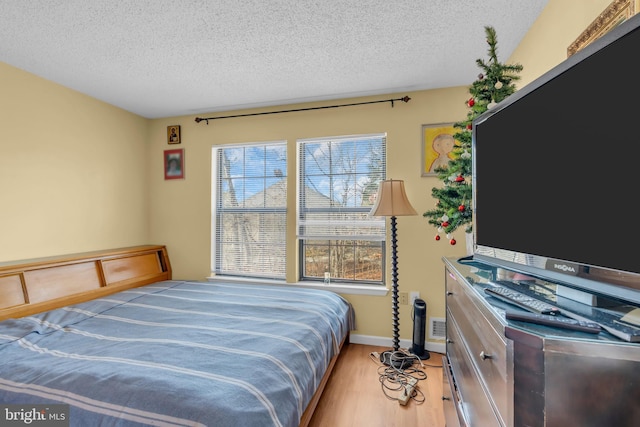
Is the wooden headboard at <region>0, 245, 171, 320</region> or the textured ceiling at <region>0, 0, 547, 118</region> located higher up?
the textured ceiling at <region>0, 0, 547, 118</region>

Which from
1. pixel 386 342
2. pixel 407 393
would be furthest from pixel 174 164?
pixel 407 393

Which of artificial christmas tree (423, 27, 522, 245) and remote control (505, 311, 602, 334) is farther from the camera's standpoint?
artificial christmas tree (423, 27, 522, 245)

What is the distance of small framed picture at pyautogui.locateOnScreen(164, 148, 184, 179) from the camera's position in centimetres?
353

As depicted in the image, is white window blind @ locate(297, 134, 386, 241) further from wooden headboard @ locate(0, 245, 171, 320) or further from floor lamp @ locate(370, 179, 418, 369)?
wooden headboard @ locate(0, 245, 171, 320)

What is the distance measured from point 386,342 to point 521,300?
2.32m

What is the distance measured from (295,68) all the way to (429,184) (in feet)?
5.39

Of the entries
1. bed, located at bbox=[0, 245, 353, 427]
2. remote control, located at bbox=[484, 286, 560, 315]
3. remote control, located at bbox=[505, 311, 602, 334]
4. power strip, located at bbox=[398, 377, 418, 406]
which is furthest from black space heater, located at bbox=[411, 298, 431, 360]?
remote control, located at bbox=[505, 311, 602, 334]

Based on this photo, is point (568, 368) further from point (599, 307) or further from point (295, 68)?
point (295, 68)

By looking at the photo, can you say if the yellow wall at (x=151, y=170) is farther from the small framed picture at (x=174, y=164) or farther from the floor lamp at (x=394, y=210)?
the floor lamp at (x=394, y=210)

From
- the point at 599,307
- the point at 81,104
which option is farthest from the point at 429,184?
the point at 81,104

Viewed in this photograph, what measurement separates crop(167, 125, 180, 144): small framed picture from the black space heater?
3319mm

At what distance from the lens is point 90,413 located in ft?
3.88

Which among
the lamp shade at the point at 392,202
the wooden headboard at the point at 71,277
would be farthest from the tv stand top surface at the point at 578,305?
the wooden headboard at the point at 71,277

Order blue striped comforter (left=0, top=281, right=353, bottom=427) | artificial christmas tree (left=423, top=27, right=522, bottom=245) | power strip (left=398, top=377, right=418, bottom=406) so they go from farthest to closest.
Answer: power strip (left=398, top=377, right=418, bottom=406)
artificial christmas tree (left=423, top=27, right=522, bottom=245)
blue striped comforter (left=0, top=281, right=353, bottom=427)
